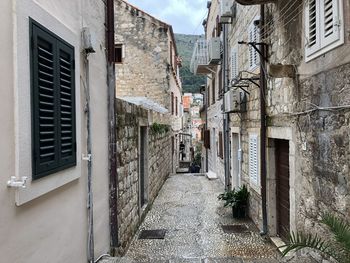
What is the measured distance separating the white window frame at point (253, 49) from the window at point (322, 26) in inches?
113

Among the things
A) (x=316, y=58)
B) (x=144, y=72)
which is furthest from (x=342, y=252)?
(x=144, y=72)

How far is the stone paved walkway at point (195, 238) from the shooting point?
630 cm

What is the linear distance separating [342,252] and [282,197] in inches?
141

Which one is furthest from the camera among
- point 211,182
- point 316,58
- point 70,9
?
point 211,182

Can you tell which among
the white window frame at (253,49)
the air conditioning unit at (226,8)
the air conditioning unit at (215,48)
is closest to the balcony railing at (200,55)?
the air conditioning unit at (215,48)

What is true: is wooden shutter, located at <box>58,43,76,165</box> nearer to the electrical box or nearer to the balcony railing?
the electrical box

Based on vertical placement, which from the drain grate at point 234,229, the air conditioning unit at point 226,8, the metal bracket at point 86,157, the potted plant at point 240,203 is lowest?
the drain grate at point 234,229

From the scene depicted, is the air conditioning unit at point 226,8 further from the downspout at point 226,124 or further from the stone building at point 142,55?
the stone building at point 142,55

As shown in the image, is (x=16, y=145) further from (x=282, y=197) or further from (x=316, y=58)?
(x=282, y=197)

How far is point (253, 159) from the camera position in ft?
27.1

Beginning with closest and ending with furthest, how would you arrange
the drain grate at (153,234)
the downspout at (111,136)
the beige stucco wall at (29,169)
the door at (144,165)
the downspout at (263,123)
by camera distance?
the beige stucco wall at (29,169) → the downspout at (111,136) → the downspout at (263,123) → the drain grate at (153,234) → the door at (144,165)

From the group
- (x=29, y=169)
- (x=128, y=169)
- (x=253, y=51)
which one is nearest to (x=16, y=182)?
(x=29, y=169)

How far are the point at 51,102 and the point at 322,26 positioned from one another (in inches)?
118

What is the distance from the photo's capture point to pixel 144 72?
18.2m
